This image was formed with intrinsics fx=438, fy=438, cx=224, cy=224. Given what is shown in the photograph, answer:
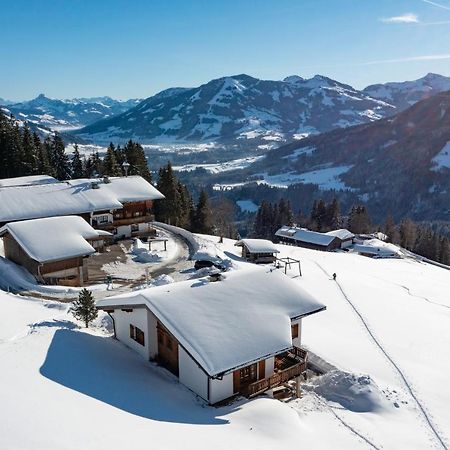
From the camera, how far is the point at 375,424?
1728 cm

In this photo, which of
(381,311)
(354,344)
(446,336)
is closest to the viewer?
(354,344)

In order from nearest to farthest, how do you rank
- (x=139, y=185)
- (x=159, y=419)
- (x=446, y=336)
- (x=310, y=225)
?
(x=159, y=419)
(x=446, y=336)
(x=139, y=185)
(x=310, y=225)

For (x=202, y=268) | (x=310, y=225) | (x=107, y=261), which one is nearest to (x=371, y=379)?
(x=202, y=268)

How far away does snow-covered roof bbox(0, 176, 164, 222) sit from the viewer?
39.1 metres

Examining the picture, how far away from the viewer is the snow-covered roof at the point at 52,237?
102ft

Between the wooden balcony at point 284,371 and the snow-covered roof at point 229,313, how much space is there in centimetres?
162

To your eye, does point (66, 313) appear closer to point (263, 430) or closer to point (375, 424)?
point (263, 430)

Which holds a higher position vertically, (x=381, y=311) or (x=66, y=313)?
(x=66, y=313)

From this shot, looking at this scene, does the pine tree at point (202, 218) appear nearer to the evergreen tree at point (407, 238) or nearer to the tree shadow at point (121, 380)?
the tree shadow at point (121, 380)

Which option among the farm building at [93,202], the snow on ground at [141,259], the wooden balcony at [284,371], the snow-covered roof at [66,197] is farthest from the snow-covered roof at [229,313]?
the farm building at [93,202]

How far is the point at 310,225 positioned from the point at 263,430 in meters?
101

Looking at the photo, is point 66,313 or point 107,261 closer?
point 66,313

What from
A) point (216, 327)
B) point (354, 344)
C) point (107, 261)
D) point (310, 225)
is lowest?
point (310, 225)

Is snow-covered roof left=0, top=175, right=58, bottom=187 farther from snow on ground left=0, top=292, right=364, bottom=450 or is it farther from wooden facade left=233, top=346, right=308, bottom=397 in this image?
wooden facade left=233, top=346, right=308, bottom=397
